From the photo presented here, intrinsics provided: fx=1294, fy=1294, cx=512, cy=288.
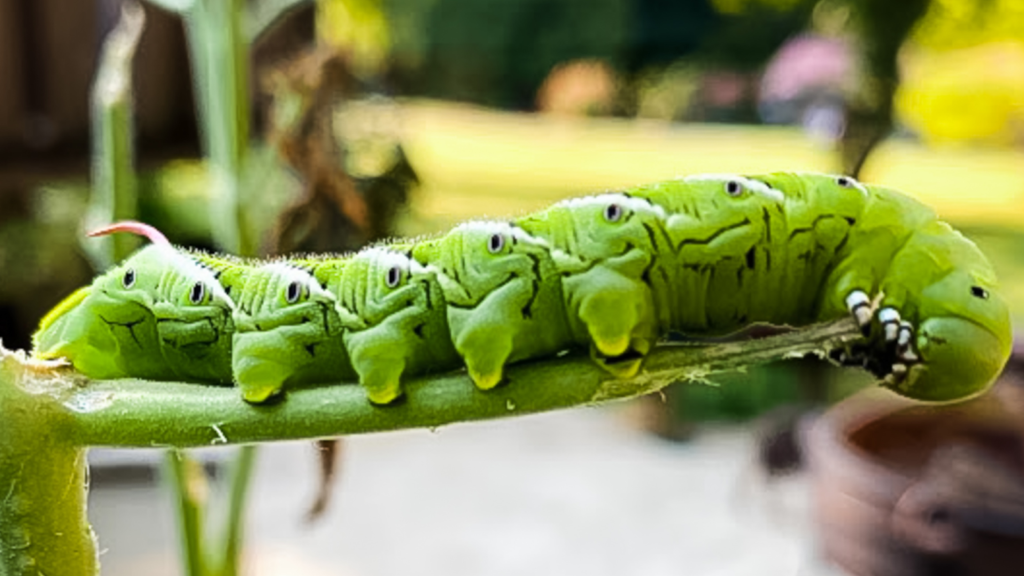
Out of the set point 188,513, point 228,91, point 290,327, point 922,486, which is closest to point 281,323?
point 290,327

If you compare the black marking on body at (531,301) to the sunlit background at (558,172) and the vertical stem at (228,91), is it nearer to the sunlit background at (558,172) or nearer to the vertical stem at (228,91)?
the vertical stem at (228,91)

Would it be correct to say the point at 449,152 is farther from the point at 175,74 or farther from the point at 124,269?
the point at 124,269

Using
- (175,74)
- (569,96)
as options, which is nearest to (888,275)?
(569,96)

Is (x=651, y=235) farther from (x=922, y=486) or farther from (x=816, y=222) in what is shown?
(x=922, y=486)

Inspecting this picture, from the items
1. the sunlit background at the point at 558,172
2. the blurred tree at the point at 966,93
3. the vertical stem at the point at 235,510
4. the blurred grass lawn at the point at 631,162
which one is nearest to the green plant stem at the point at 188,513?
the vertical stem at the point at 235,510

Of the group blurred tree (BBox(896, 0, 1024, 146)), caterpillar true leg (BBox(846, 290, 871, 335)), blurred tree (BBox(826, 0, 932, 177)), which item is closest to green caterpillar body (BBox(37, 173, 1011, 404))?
caterpillar true leg (BBox(846, 290, 871, 335))

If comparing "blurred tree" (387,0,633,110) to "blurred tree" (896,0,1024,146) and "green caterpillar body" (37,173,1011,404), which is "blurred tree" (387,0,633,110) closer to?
"blurred tree" (896,0,1024,146)
